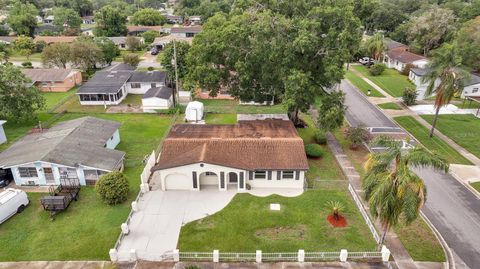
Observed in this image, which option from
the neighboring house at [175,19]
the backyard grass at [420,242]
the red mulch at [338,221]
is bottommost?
the backyard grass at [420,242]

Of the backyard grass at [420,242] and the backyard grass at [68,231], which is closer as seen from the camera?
the backyard grass at [420,242]

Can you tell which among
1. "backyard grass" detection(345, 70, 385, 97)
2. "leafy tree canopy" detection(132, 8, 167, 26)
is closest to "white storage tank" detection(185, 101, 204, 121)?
"backyard grass" detection(345, 70, 385, 97)

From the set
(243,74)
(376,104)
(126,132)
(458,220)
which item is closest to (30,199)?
Result: (126,132)

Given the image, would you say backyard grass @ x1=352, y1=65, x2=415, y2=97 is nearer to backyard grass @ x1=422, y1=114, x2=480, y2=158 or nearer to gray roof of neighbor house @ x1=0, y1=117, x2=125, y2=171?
backyard grass @ x1=422, y1=114, x2=480, y2=158

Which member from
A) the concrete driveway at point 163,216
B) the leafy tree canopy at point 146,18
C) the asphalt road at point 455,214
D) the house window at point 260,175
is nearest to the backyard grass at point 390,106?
the asphalt road at point 455,214

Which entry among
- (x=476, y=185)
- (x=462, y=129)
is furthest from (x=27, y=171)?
(x=462, y=129)

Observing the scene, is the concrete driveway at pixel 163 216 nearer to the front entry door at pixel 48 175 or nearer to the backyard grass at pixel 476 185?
the front entry door at pixel 48 175

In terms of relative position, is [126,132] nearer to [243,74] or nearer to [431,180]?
[243,74]
